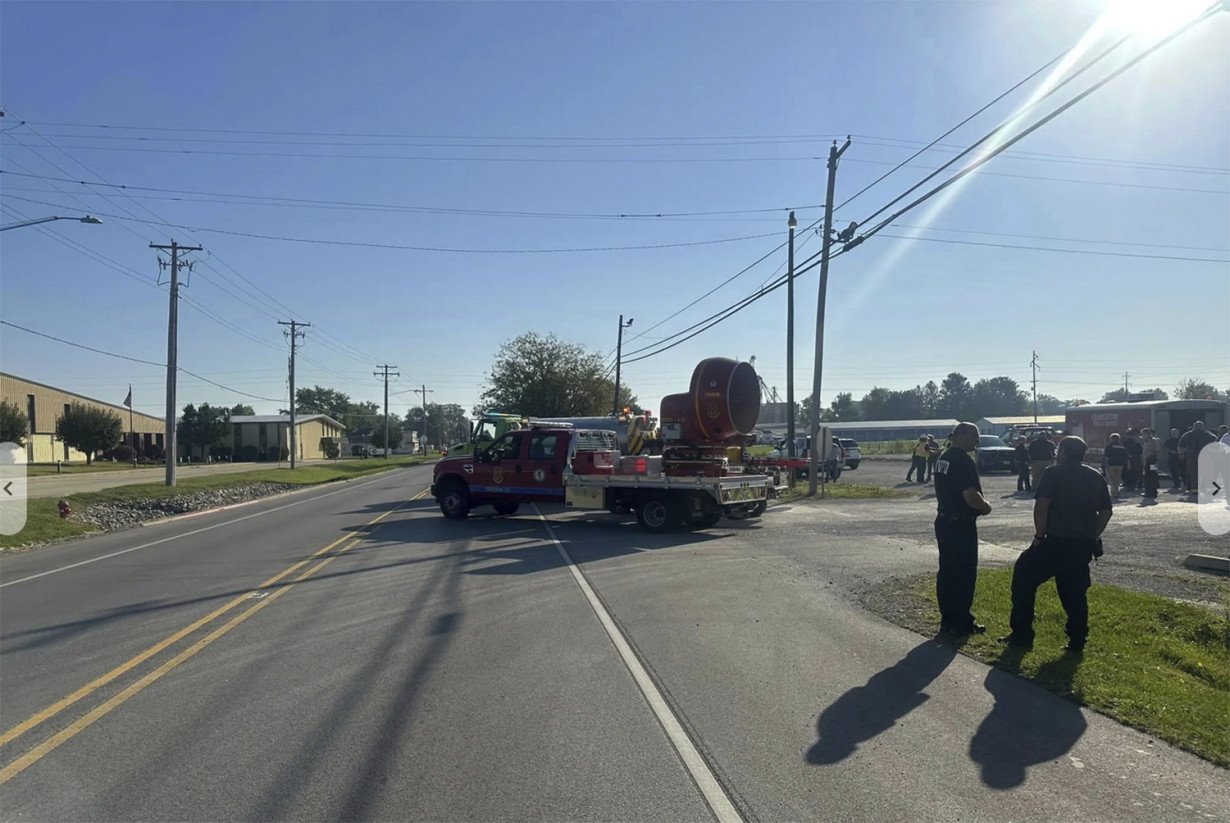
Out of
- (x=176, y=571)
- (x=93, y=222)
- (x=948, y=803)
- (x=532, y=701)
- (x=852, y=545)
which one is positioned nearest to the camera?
(x=948, y=803)

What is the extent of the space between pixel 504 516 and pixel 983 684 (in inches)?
638

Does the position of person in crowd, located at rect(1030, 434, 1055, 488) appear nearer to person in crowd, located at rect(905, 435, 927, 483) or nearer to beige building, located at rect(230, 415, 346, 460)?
person in crowd, located at rect(905, 435, 927, 483)

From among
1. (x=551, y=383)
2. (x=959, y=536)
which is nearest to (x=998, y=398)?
(x=551, y=383)

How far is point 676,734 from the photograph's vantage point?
5.70 metres

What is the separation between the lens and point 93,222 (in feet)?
69.6

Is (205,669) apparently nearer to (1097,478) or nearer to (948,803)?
(948,803)

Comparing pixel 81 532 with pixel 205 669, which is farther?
pixel 81 532

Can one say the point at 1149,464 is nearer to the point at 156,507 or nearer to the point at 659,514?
the point at 659,514

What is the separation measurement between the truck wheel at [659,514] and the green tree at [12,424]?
5516 centimetres

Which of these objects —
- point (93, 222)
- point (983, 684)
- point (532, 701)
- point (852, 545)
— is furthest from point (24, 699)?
point (93, 222)

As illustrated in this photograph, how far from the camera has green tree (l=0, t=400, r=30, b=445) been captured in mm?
58625

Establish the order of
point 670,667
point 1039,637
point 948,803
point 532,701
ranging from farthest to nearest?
point 1039,637, point 670,667, point 532,701, point 948,803

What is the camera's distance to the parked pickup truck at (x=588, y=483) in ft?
58.7

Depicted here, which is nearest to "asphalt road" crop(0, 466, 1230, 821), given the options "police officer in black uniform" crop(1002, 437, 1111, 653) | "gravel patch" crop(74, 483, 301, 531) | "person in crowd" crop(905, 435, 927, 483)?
"police officer in black uniform" crop(1002, 437, 1111, 653)
